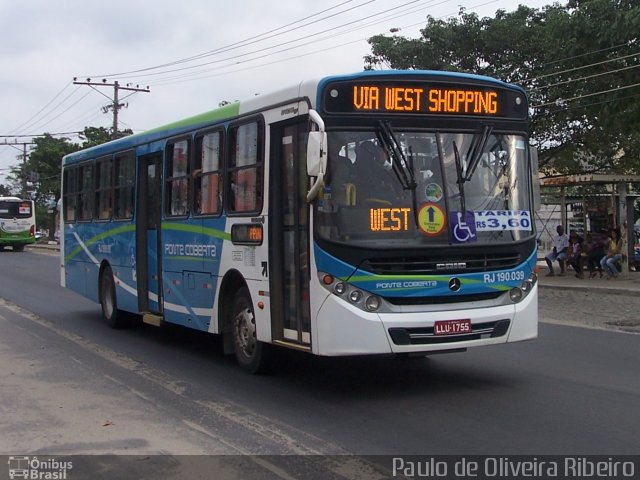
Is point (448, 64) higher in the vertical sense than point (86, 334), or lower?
higher

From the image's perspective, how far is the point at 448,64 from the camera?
23.5 meters

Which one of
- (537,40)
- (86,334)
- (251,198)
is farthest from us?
(537,40)

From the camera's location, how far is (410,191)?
22.5 feet

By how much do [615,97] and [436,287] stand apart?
41.4 ft

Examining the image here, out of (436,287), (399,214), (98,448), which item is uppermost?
(399,214)

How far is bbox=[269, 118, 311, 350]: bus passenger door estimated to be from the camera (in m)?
7.12

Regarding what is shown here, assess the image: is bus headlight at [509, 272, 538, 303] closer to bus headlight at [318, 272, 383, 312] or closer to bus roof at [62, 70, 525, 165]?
bus headlight at [318, 272, 383, 312]

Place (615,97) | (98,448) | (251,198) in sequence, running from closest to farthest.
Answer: (98,448)
(251,198)
(615,97)

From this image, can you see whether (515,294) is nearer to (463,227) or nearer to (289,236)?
(463,227)

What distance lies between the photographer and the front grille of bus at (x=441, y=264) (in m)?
6.70

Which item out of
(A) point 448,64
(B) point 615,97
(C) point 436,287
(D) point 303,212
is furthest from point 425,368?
(A) point 448,64

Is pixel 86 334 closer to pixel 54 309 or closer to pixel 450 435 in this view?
pixel 54 309

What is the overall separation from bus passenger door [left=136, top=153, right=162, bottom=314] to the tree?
11451mm

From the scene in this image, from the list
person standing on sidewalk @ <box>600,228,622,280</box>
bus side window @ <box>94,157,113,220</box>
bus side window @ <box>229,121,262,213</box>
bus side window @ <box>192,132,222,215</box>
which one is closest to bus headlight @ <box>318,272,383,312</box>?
bus side window @ <box>229,121,262,213</box>
